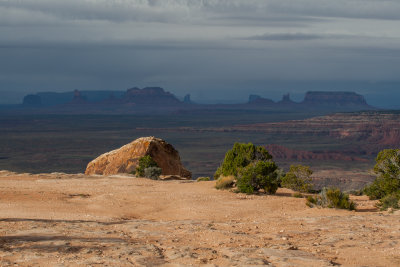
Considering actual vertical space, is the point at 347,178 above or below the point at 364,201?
below

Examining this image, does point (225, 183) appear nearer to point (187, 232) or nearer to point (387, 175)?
point (387, 175)

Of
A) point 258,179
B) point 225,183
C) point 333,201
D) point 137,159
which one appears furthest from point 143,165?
point 333,201

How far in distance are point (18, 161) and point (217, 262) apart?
119 metres

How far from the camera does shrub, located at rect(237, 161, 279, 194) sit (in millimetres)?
23906

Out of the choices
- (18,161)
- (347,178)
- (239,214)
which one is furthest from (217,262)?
(18,161)

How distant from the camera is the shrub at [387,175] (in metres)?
22.8

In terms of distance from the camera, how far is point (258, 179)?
24.0 meters

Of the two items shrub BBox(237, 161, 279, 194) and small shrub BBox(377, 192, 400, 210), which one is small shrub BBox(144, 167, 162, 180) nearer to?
shrub BBox(237, 161, 279, 194)

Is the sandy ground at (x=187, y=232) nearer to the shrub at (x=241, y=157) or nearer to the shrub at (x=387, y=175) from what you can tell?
the shrub at (x=387, y=175)

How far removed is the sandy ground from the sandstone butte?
17.4 metres

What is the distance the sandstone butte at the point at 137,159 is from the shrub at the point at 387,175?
18472mm

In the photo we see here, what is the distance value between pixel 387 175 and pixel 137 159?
A: 20.5 m

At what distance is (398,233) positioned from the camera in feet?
48.4

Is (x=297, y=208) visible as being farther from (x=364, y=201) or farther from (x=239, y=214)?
(x=364, y=201)
